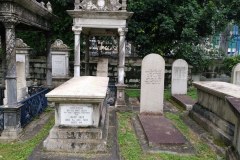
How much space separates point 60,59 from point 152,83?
6.00 m

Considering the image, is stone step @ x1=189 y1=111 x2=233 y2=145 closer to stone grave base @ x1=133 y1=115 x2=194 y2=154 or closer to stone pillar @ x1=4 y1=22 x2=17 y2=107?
stone grave base @ x1=133 y1=115 x2=194 y2=154

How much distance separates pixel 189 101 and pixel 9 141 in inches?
255

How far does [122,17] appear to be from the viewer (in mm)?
8727

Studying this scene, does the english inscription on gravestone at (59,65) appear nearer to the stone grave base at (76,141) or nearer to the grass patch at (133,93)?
the grass patch at (133,93)

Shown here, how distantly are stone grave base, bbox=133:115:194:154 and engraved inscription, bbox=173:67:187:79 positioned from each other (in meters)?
4.38

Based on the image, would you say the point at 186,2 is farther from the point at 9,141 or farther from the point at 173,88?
the point at 9,141

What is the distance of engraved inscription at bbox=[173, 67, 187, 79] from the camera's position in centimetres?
1127

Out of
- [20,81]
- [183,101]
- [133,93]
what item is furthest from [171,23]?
[20,81]

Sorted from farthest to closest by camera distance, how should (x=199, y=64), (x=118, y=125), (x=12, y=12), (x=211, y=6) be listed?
(x=199, y=64)
(x=211, y=6)
(x=118, y=125)
(x=12, y=12)

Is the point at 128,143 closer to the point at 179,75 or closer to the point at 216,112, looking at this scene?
the point at 216,112

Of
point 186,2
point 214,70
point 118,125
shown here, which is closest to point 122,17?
point 118,125

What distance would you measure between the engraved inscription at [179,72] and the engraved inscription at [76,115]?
6.97 metres

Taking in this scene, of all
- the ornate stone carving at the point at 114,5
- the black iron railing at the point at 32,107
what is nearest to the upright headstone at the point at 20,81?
the black iron railing at the point at 32,107

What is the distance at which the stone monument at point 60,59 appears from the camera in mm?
12367
